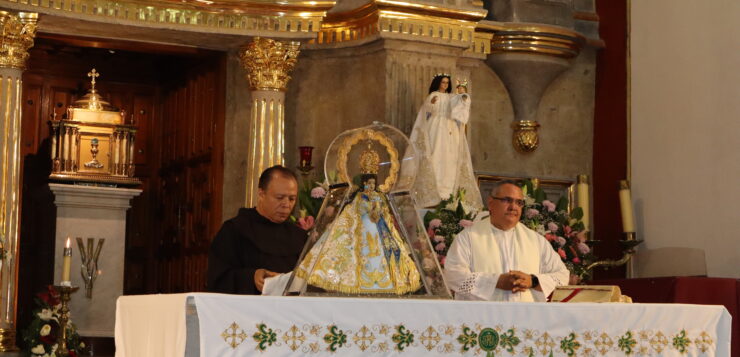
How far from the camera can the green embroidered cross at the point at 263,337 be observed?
4.14 meters

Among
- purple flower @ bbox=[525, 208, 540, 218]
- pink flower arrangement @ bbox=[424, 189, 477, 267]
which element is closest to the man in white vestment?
pink flower arrangement @ bbox=[424, 189, 477, 267]

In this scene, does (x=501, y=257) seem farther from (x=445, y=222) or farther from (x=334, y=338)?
(x=445, y=222)

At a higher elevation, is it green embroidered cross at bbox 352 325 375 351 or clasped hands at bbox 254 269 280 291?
clasped hands at bbox 254 269 280 291

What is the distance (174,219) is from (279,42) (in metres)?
2.60

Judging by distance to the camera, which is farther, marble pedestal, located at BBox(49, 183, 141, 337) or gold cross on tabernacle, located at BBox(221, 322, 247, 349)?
marble pedestal, located at BBox(49, 183, 141, 337)

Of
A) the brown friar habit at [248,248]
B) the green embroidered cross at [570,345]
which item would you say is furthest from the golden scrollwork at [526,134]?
the green embroidered cross at [570,345]

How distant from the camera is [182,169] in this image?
36.5 ft

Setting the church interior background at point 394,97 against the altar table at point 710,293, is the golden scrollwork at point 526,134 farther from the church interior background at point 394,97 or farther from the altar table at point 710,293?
the altar table at point 710,293

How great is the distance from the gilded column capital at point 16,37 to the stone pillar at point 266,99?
5.72 ft

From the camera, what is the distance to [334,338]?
166 inches

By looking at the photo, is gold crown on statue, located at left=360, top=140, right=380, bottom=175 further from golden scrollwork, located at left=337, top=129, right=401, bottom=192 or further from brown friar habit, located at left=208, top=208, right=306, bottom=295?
brown friar habit, located at left=208, top=208, right=306, bottom=295

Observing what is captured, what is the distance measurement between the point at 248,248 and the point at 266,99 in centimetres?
396

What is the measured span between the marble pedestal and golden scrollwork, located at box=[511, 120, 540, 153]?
3.49 meters

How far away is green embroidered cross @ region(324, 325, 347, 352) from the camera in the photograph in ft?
13.8
